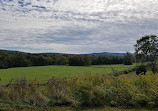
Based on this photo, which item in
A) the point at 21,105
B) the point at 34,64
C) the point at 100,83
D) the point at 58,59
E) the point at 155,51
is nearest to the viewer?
the point at 21,105

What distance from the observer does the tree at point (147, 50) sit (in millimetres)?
33638

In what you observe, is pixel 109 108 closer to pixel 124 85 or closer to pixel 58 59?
pixel 124 85

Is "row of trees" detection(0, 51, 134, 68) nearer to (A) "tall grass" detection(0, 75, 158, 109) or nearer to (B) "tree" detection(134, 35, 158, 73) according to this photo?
(B) "tree" detection(134, 35, 158, 73)

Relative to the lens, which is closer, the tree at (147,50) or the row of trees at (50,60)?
the tree at (147,50)

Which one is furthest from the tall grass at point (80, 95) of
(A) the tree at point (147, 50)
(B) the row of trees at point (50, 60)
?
(B) the row of trees at point (50, 60)

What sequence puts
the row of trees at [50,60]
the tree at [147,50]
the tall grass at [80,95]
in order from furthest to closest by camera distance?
the row of trees at [50,60]
the tree at [147,50]
the tall grass at [80,95]

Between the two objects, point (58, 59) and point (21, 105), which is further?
point (58, 59)

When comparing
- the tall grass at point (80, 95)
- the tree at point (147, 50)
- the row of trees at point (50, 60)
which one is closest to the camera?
the tall grass at point (80, 95)

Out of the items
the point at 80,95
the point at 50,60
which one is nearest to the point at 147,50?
the point at 80,95

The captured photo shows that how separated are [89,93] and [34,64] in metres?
89.6

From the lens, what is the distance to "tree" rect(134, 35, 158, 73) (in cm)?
3364

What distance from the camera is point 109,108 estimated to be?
6156 mm

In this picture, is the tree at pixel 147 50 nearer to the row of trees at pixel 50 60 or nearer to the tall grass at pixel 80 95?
the tall grass at pixel 80 95

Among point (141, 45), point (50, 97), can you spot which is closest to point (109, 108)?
point (50, 97)
